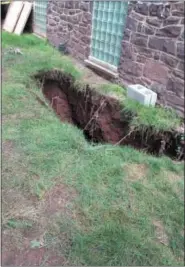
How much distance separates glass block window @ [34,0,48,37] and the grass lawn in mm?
3950

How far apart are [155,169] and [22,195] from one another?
131 cm

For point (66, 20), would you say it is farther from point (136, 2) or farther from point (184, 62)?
point (184, 62)

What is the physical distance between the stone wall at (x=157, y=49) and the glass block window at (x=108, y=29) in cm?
19

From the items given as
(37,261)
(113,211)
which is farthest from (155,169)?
(37,261)

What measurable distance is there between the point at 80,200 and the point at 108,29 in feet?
10.7

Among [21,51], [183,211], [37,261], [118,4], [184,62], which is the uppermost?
[118,4]

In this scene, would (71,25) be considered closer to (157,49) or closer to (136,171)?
(157,49)

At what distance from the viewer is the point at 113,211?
2.17m

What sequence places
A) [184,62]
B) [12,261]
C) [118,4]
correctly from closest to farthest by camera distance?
[12,261]
[184,62]
[118,4]

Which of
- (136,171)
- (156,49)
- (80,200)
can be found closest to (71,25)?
(156,49)

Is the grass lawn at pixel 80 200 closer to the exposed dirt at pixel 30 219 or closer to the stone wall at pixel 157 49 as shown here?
the exposed dirt at pixel 30 219

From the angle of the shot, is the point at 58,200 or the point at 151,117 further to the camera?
the point at 151,117

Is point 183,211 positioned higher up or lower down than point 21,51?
lower down

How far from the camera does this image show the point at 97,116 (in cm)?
426
